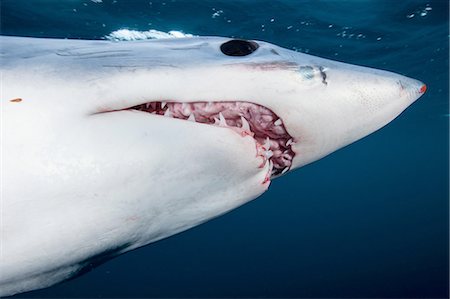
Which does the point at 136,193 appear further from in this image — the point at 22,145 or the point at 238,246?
the point at 238,246

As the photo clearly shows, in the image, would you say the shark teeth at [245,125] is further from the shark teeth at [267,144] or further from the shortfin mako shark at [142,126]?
the shark teeth at [267,144]

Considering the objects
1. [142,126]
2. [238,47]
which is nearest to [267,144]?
[238,47]

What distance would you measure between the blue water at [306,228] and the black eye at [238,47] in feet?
11.6

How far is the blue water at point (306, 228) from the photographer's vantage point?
1040 cm

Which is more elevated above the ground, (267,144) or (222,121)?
(222,121)

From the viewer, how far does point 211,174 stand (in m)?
1.52

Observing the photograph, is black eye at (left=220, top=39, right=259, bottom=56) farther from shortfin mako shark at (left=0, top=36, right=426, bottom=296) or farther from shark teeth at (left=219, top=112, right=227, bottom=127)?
shark teeth at (left=219, top=112, right=227, bottom=127)

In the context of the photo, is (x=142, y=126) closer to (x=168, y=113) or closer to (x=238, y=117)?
(x=168, y=113)

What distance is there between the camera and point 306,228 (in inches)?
1809

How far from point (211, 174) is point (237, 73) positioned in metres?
0.45

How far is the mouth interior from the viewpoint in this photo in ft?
4.94

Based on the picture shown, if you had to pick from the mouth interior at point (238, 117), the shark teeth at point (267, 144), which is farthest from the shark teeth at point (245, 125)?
the shark teeth at point (267, 144)

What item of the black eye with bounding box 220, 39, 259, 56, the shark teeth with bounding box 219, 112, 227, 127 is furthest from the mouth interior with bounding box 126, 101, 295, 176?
the black eye with bounding box 220, 39, 259, 56

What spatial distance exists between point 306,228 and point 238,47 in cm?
4697
